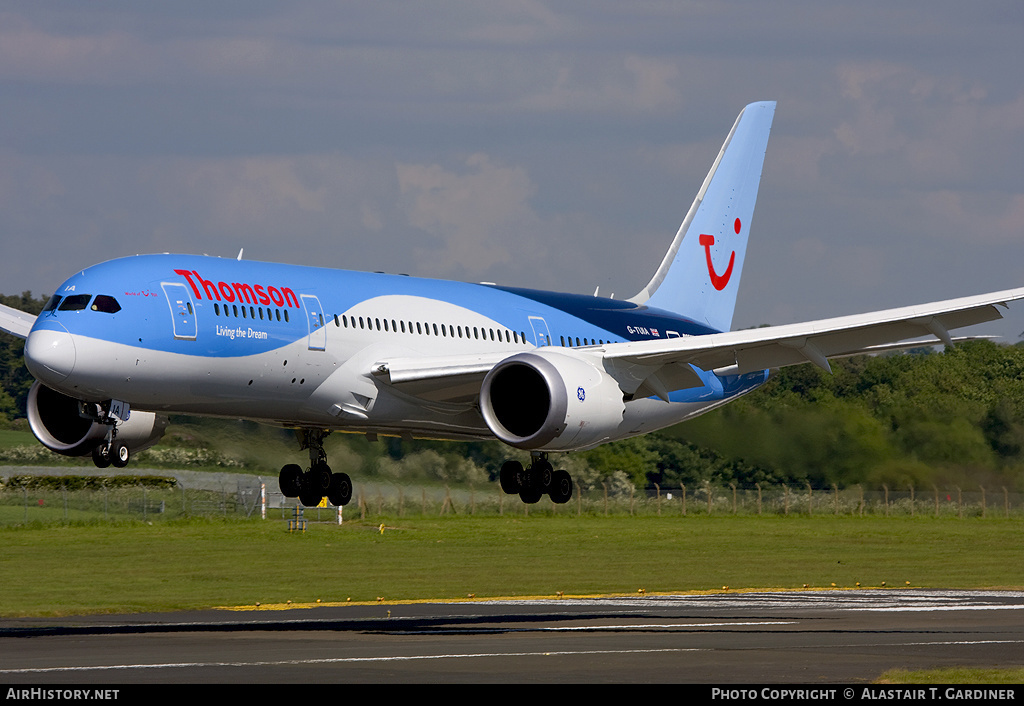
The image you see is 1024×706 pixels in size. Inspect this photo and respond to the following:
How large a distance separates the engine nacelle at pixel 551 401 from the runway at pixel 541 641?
4.64m

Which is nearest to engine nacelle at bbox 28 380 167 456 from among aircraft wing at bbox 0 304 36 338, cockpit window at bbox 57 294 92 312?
aircraft wing at bbox 0 304 36 338

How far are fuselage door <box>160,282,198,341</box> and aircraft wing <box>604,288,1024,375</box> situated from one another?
8.83 metres

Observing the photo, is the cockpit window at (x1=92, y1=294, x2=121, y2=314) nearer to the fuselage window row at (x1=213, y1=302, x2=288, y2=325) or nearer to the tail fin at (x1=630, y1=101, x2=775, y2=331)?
the fuselage window row at (x1=213, y1=302, x2=288, y2=325)

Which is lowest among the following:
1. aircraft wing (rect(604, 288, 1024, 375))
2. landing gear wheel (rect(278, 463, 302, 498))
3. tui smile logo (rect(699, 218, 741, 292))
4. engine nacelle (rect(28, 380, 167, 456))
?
landing gear wheel (rect(278, 463, 302, 498))

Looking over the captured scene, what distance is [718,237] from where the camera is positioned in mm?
47688

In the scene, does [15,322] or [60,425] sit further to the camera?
[15,322]

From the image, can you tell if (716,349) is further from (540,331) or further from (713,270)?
(713,270)

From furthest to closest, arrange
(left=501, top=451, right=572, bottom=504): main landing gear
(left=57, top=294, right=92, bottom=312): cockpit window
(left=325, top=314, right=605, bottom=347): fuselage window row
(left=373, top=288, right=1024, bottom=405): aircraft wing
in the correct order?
(left=501, top=451, right=572, bottom=504): main landing gear → (left=325, top=314, right=605, bottom=347): fuselage window row → (left=373, top=288, right=1024, bottom=405): aircraft wing → (left=57, top=294, right=92, bottom=312): cockpit window

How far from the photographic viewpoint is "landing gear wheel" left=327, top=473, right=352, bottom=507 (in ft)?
127

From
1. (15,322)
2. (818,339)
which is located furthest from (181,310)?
(818,339)

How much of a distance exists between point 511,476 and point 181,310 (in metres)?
9.79

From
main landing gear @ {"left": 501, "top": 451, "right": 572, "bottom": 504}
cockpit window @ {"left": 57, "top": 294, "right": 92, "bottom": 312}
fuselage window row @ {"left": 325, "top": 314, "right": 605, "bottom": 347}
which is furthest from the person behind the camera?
main landing gear @ {"left": 501, "top": 451, "right": 572, "bottom": 504}
